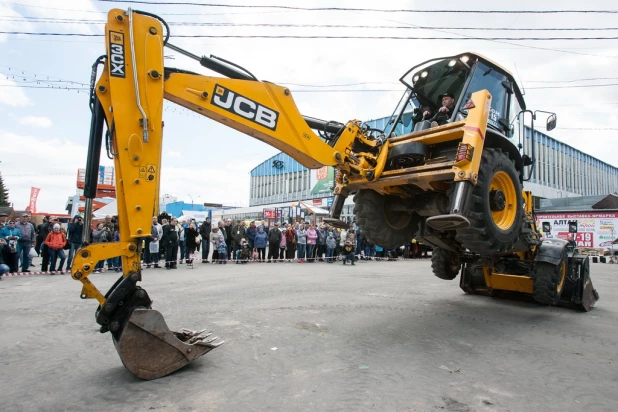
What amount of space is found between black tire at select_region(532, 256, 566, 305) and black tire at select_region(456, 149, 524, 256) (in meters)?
1.64

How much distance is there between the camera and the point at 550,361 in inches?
173

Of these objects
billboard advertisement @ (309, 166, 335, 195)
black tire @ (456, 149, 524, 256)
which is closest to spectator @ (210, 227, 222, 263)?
black tire @ (456, 149, 524, 256)

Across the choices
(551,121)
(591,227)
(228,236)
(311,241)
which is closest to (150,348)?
(551,121)

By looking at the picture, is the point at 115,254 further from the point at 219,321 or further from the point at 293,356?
the point at 219,321

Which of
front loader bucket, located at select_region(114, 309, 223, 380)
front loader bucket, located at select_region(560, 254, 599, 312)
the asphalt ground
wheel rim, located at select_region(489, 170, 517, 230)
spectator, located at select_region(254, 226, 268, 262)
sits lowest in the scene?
the asphalt ground

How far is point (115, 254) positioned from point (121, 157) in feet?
3.02

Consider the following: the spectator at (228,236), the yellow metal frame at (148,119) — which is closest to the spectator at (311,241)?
the spectator at (228,236)

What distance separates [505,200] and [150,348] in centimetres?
481

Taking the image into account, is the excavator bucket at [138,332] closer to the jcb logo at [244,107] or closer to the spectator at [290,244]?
the jcb logo at [244,107]

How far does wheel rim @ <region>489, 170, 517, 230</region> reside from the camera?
525 cm

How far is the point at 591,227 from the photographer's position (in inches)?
803

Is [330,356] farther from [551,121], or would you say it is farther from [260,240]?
[260,240]

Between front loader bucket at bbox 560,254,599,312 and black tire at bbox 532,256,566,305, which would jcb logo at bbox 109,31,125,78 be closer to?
black tire at bbox 532,256,566,305

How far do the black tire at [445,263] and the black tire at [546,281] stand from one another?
133 centimetres
